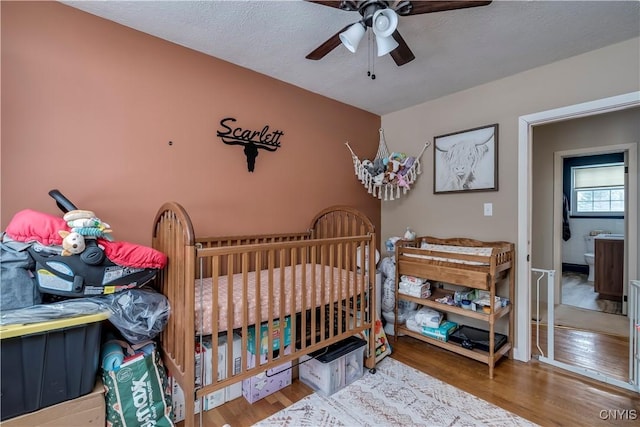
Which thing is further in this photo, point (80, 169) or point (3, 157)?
point (80, 169)

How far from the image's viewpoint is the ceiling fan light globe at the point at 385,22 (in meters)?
1.37

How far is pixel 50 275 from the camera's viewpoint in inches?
49.8

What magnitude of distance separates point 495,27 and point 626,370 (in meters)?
2.62

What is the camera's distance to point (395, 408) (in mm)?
1788

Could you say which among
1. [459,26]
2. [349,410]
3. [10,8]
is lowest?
[349,410]

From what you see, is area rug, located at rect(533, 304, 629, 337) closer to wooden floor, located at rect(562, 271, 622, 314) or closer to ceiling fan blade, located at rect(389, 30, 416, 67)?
wooden floor, located at rect(562, 271, 622, 314)

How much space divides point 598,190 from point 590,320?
317 cm

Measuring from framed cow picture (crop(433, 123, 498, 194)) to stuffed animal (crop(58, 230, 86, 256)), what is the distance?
283 cm

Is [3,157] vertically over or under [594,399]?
over

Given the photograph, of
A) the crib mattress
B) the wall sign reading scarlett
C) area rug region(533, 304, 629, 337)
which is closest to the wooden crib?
the crib mattress

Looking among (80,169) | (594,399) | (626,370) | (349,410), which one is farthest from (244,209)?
(626,370)

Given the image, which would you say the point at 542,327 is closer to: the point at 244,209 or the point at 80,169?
the point at 244,209

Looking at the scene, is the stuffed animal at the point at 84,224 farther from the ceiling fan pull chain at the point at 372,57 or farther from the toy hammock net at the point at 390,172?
the toy hammock net at the point at 390,172

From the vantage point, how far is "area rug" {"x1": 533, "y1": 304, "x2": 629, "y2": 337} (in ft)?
9.56
